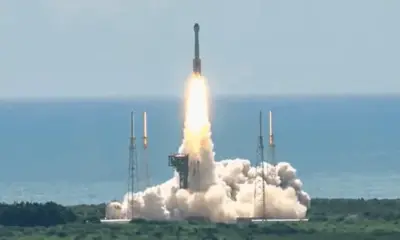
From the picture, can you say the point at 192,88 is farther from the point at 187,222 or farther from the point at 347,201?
the point at 347,201

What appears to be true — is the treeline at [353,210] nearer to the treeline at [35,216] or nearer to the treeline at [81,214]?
the treeline at [81,214]

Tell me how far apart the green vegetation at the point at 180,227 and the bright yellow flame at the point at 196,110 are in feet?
24.6

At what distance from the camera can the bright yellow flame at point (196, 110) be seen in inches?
5497

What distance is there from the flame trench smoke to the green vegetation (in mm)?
1828

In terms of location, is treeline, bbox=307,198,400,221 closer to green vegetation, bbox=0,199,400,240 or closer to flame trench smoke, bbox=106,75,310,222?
green vegetation, bbox=0,199,400,240

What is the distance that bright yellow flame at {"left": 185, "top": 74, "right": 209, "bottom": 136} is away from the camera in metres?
140

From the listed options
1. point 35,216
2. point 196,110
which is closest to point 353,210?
point 196,110

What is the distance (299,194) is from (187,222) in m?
10.9

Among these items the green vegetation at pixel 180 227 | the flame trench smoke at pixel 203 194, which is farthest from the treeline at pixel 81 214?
the flame trench smoke at pixel 203 194

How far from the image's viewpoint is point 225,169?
144625 millimetres

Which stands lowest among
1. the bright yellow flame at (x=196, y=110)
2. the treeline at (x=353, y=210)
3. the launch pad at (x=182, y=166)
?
the treeline at (x=353, y=210)

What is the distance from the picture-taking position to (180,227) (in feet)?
442

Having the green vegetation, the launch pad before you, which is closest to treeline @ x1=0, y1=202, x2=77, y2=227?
the green vegetation

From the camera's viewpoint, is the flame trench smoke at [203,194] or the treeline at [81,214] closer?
the flame trench smoke at [203,194]
